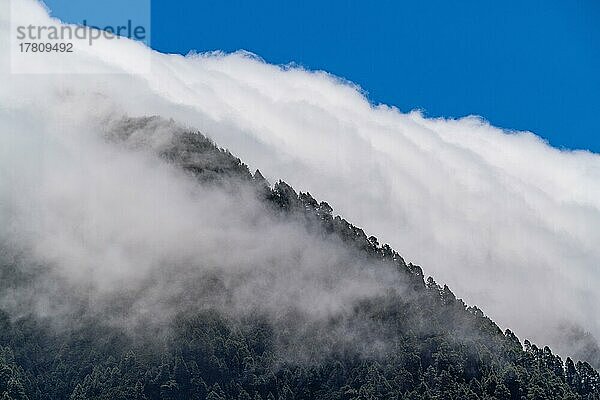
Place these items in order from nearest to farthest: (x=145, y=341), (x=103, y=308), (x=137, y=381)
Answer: (x=137, y=381) < (x=145, y=341) < (x=103, y=308)

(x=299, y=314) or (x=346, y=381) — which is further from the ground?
(x=299, y=314)

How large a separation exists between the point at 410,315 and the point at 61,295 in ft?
275

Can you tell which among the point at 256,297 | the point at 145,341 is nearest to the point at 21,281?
the point at 145,341

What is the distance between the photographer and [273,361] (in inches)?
7082

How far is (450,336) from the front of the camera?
184625 millimetres

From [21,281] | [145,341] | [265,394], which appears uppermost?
[21,281]

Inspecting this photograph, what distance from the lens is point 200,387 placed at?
16888cm

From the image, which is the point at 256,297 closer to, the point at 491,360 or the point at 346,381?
the point at 346,381

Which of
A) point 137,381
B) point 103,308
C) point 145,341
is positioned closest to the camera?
point 137,381

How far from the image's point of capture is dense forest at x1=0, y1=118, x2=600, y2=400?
170125 mm

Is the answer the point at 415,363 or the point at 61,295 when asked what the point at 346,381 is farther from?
the point at 61,295

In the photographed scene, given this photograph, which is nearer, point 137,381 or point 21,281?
point 137,381

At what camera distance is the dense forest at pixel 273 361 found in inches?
6698

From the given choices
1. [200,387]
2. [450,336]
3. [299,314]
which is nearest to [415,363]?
[450,336]
